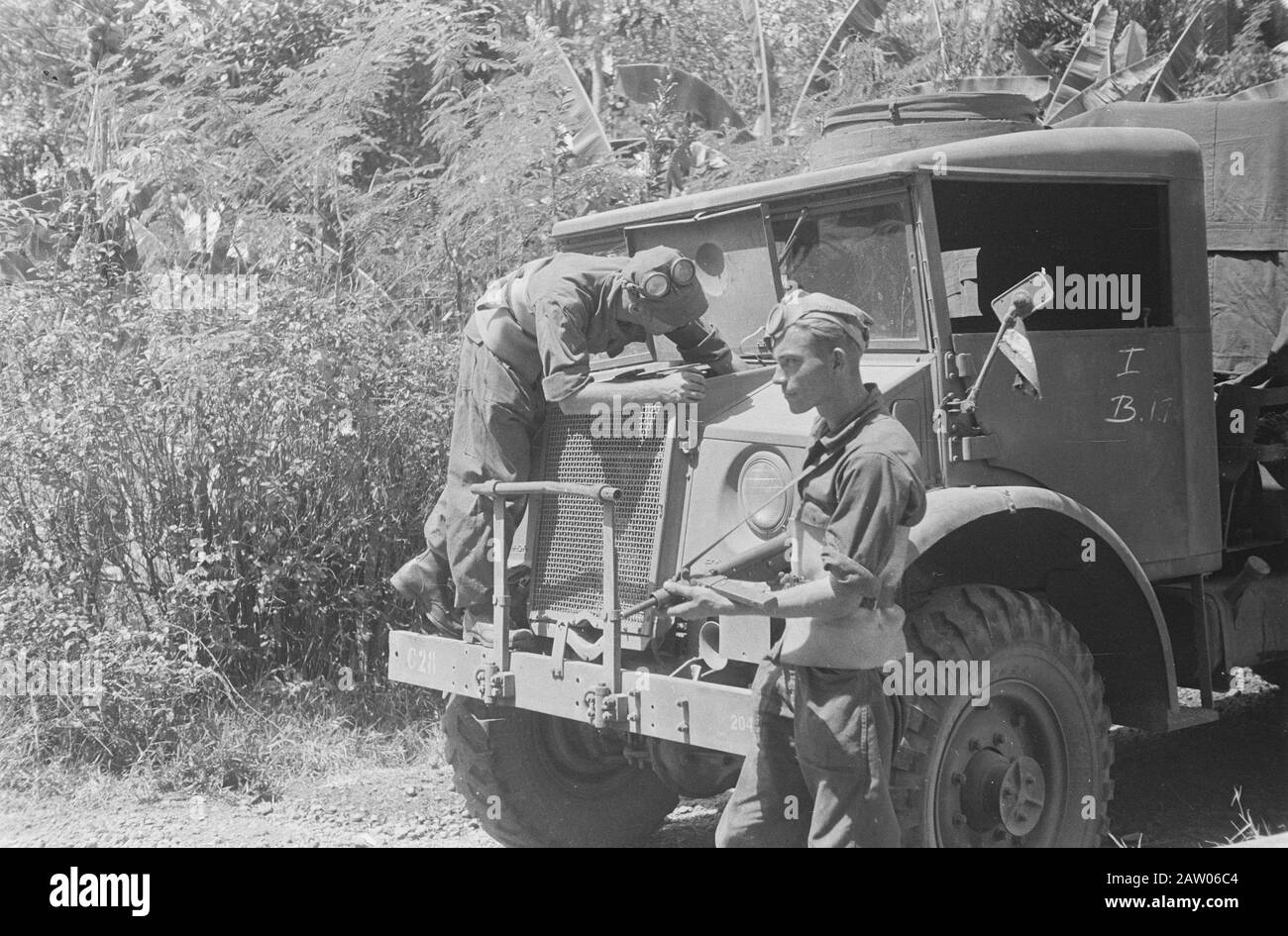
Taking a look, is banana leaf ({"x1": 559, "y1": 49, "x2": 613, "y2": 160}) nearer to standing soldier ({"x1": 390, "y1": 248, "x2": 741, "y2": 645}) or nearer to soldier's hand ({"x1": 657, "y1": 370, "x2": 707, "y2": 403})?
standing soldier ({"x1": 390, "y1": 248, "x2": 741, "y2": 645})

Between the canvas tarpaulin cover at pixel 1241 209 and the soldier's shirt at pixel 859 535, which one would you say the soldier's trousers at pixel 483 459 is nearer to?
the soldier's shirt at pixel 859 535

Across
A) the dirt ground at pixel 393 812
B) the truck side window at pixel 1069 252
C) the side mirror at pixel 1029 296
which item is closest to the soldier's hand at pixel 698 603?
the side mirror at pixel 1029 296

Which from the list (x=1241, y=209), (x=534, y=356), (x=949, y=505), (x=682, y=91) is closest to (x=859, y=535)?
(x=949, y=505)

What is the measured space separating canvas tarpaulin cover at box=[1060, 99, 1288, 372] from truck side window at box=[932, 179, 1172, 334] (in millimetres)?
1024

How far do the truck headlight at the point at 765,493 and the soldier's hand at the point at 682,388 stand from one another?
0.28m

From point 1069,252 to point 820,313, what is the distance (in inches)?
77.1

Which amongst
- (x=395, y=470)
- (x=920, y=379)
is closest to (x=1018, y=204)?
(x=920, y=379)

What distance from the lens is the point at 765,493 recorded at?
14.7ft

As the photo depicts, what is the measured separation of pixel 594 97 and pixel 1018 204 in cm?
808

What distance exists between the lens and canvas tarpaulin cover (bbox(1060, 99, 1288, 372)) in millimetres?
6105

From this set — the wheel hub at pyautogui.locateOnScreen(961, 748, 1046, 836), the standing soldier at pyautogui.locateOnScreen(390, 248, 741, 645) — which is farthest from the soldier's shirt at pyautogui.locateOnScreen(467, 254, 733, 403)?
the wheel hub at pyautogui.locateOnScreen(961, 748, 1046, 836)

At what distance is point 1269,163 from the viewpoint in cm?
612
